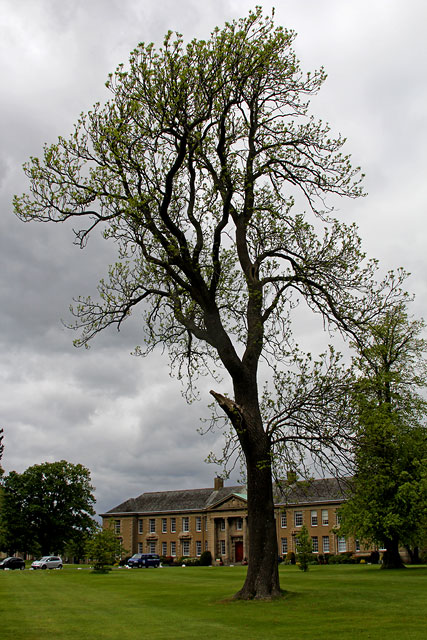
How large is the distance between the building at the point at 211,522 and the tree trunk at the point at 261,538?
168 feet

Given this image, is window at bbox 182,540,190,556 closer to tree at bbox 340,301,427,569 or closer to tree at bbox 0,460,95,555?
tree at bbox 0,460,95,555

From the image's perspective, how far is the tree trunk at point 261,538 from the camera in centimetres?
1817

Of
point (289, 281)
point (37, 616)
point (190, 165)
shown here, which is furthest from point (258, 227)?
point (37, 616)

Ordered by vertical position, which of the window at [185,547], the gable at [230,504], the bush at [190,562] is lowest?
the bush at [190,562]

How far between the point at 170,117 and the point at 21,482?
67804mm

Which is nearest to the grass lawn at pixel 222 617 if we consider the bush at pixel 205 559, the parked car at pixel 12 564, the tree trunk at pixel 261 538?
Answer: the tree trunk at pixel 261 538

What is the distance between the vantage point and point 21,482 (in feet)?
251

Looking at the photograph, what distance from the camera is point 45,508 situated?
7481cm

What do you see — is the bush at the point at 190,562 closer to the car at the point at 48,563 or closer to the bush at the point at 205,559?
the bush at the point at 205,559

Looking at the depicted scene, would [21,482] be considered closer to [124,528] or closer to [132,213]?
[124,528]

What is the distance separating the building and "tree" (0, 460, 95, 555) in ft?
36.3

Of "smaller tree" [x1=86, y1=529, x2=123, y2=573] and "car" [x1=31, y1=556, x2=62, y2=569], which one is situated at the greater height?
"smaller tree" [x1=86, y1=529, x2=123, y2=573]

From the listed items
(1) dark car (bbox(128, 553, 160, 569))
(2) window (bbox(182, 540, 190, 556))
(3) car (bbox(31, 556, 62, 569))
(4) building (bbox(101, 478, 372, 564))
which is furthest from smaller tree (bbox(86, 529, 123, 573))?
(2) window (bbox(182, 540, 190, 556))

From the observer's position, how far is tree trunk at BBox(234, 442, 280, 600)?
1817 cm
